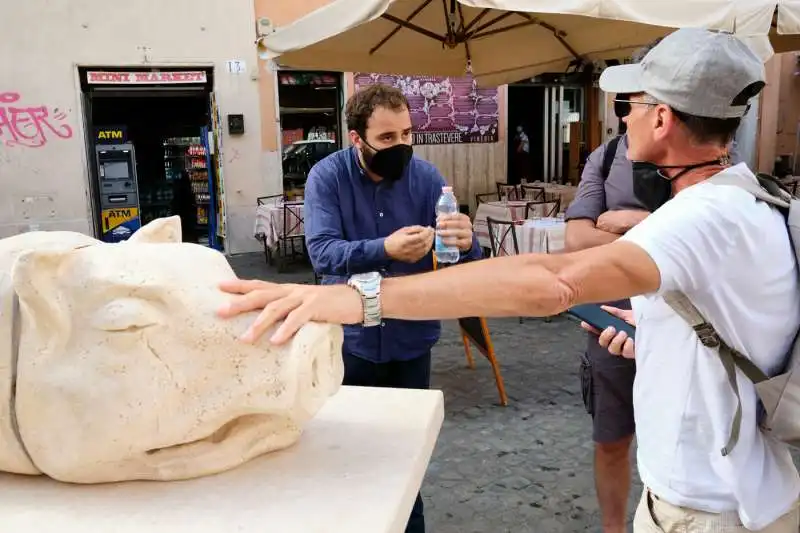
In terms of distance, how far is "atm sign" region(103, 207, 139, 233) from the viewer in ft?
33.6

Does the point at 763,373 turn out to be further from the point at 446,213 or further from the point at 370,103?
the point at 370,103

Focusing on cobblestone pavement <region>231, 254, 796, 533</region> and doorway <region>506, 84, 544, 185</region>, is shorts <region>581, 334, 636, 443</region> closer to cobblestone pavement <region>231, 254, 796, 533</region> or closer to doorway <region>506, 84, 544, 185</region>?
cobblestone pavement <region>231, 254, 796, 533</region>

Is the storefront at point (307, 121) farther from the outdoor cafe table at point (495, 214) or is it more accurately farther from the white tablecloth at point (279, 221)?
the outdoor cafe table at point (495, 214)

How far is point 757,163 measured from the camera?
40.9ft

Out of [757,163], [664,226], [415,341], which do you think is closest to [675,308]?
[664,226]

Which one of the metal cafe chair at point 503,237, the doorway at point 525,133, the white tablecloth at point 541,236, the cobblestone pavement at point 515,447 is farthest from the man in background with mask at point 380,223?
the doorway at point 525,133

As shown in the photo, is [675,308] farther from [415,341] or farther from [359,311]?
[415,341]

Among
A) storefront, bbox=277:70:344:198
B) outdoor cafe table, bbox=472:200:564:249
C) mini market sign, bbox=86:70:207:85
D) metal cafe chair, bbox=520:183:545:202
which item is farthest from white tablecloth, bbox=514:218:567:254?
mini market sign, bbox=86:70:207:85

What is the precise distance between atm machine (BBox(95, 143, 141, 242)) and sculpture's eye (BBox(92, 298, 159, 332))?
371 inches

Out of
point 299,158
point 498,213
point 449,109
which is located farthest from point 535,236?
point 449,109

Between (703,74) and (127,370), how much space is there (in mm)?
1296

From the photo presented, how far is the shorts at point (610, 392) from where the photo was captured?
232cm

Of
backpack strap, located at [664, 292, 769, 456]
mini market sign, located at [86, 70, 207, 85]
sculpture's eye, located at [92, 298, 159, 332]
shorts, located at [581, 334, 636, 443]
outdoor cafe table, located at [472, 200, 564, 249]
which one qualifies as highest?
mini market sign, located at [86, 70, 207, 85]

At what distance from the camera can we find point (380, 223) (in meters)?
2.56
